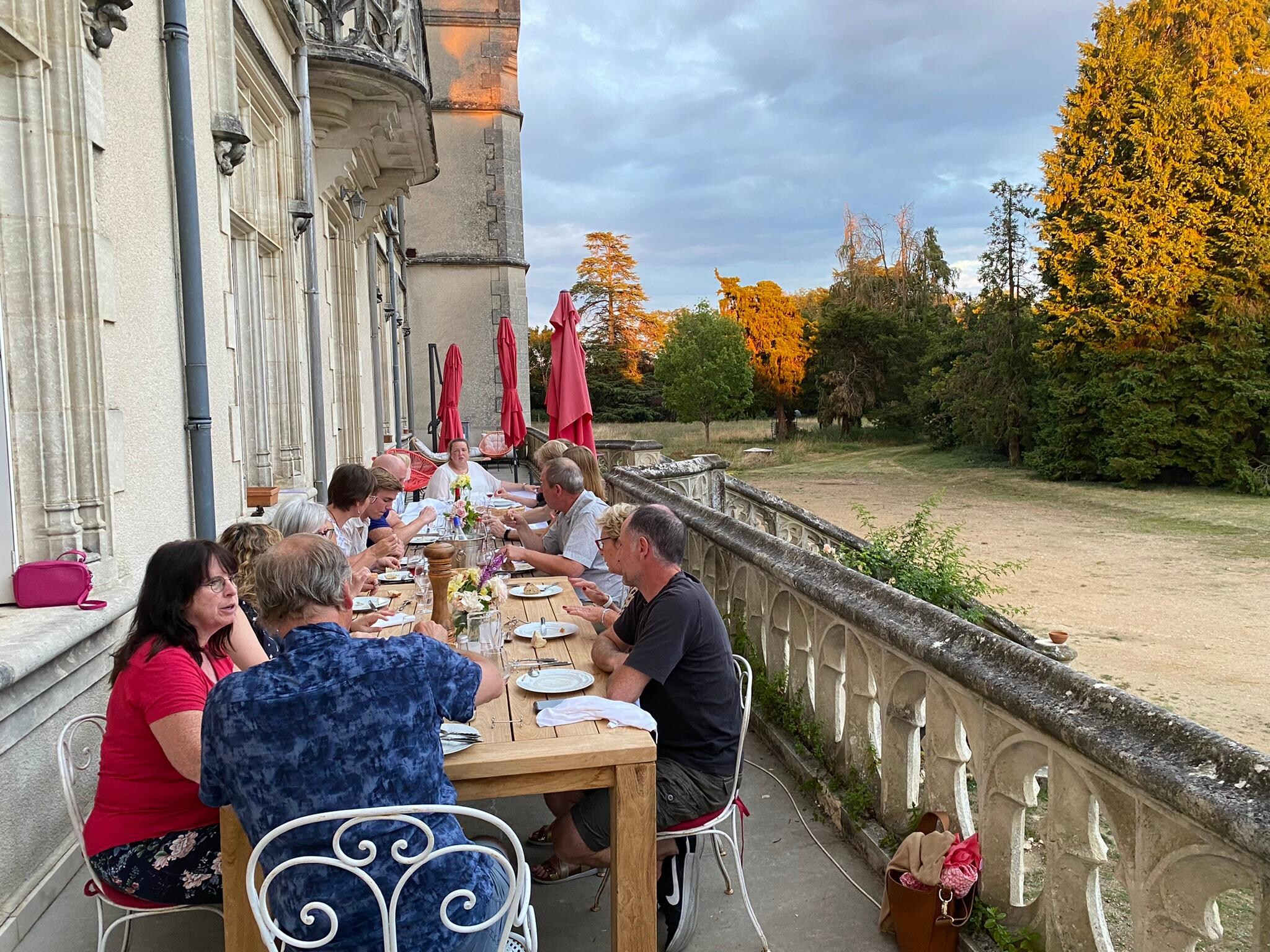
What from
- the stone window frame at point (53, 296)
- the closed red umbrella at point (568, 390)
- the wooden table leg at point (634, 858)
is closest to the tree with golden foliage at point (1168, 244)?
the closed red umbrella at point (568, 390)

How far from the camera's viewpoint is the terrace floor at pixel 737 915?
2.65m

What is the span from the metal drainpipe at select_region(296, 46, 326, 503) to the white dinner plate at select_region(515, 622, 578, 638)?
182 inches

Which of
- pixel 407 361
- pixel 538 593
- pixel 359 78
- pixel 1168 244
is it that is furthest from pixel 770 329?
pixel 538 593

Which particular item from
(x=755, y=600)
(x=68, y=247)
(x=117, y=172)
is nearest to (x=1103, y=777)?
(x=755, y=600)

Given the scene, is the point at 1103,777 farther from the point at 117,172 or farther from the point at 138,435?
the point at 117,172

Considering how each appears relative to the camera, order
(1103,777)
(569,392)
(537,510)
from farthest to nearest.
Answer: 1. (569,392)
2. (537,510)
3. (1103,777)

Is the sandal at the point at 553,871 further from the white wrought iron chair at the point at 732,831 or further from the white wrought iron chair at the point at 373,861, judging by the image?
the white wrought iron chair at the point at 373,861

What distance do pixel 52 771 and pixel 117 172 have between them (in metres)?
2.31

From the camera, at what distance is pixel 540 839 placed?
129 inches

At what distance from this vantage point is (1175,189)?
20.7 meters

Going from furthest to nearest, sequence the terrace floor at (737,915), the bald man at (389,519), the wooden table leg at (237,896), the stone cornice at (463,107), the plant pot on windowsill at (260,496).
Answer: the stone cornice at (463,107), the plant pot on windowsill at (260,496), the bald man at (389,519), the terrace floor at (737,915), the wooden table leg at (237,896)

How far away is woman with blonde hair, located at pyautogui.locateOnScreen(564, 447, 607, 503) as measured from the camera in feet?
18.3

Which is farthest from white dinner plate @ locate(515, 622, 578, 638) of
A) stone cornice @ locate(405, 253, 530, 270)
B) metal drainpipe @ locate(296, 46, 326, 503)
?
stone cornice @ locate(405, 253, 530, 270)

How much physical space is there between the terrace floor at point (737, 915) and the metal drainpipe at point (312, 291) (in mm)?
5021
